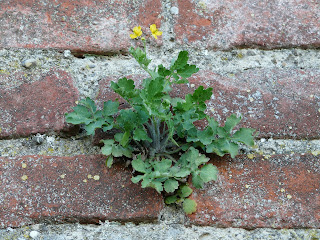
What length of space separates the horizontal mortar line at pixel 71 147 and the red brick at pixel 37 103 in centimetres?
2

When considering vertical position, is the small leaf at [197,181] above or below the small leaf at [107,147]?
below

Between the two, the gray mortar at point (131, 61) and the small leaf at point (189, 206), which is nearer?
the small leaf at point (189, 206)

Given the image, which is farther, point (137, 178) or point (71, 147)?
point (71, 147)

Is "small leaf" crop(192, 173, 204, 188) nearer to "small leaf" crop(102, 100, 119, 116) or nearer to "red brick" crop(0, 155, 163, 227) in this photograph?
"red brick" crop(0, 155, 163, 227)

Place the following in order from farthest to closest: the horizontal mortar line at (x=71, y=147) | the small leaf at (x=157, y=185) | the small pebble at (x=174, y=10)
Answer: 1. the small pebble at (x=174, y=10)
2. the horizontal mortar line at (x=71, y=147)
3. the small leaf at (x=157, y=185)

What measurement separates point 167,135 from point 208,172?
11 centimetres

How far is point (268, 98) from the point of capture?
92 cm

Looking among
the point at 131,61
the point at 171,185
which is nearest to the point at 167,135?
the point at 171,185

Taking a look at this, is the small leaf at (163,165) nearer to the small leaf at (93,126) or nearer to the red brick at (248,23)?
the small leaf at (93,126)

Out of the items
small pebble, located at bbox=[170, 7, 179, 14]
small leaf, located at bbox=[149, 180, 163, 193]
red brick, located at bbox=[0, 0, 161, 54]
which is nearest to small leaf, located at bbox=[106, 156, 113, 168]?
small leaf, located at bbox=[149, 180, 163, 193]

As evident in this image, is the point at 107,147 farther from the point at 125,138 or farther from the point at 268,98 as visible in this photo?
the point at 268,98

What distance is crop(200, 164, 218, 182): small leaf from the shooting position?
0.80 metres

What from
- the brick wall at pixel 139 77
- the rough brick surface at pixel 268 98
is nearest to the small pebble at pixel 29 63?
the brick wall at pixel 139 77

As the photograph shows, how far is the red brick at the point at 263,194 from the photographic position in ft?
2.70
